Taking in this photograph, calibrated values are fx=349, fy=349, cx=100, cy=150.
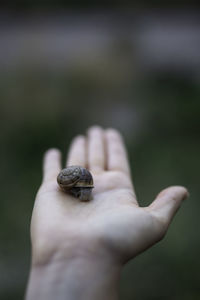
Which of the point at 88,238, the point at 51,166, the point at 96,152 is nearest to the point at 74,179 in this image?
the point at 51,166

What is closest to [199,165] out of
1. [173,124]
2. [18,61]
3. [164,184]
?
[164,184]

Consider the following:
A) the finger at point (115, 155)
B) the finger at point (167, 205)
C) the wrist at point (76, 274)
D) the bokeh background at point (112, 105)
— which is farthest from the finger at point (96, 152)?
the bokeh background at point (112, 105)

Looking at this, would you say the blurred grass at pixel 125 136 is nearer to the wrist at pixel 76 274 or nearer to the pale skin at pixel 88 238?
the pale skin at pixel 88 238

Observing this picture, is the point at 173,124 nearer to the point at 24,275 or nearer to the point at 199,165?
the point at 199,165

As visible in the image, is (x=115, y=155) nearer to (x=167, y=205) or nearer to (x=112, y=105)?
(x=167, y=205)

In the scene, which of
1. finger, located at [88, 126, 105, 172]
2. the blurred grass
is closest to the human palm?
finger, located at [88, 126, 105, 172]
